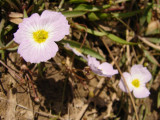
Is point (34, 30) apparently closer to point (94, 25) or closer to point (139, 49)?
point (94, 25)

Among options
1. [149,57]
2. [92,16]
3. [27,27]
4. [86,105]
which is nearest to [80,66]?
[86,105]

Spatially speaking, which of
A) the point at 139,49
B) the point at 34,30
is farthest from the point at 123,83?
the point at 34,30

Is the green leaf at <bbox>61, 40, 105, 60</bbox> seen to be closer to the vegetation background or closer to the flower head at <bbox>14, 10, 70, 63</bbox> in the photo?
the vegetation background

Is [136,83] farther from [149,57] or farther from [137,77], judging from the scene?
[149,57]

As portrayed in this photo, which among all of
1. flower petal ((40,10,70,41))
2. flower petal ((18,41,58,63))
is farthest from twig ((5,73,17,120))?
flower petal ((40,10,70,41))

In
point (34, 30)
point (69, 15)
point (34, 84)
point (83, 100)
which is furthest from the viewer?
point (83, 100)
